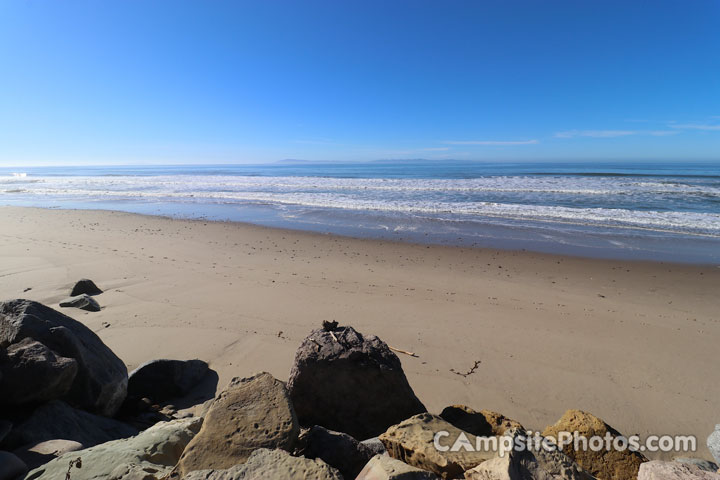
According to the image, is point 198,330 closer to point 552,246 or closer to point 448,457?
point 448,457

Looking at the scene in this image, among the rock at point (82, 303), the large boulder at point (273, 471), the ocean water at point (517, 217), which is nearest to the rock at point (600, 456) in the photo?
the large boulder at point (273, 471)

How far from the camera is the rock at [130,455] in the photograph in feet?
6.29

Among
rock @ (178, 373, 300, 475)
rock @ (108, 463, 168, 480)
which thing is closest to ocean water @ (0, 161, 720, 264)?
rock @ (178, 373, 300, 475)

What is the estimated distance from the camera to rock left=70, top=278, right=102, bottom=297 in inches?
236

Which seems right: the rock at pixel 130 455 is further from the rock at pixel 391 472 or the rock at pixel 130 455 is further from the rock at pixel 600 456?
the rock at pixel 600 456

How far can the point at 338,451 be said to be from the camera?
2.18 metres

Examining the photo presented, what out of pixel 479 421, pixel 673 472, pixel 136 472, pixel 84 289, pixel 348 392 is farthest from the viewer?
pixel 84 289

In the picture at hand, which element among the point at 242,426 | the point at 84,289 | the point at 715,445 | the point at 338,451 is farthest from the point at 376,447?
the point at 84,289

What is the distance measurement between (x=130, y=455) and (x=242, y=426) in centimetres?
68

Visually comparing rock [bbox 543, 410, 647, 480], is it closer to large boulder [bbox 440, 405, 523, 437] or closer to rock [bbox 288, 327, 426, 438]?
large boulder [bbox 440, 405, 523, 437]

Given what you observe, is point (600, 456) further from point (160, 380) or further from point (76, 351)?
point (76, 351)

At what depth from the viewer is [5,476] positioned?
6.23 feet

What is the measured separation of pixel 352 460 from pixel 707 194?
2827 cm

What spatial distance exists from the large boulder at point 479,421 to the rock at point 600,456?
0.35 m
